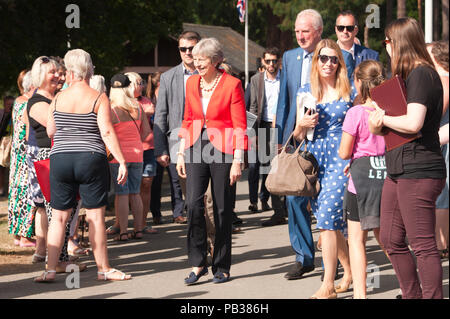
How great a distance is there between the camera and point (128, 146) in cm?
1055

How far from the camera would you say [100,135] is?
7824mm

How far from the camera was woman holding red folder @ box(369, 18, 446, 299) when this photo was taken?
551cm

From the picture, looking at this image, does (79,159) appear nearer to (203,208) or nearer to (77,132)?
(77,132)

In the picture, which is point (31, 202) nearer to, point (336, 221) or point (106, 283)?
point (106, 283)

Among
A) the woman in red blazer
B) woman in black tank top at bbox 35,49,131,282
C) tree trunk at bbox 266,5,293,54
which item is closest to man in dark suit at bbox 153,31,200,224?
the woman in red blazer

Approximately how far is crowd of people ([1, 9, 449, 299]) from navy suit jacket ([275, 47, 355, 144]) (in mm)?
12

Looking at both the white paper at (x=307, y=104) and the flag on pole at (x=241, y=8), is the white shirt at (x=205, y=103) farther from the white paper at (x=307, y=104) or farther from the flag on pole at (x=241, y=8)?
the flag on pole at (x=241, y=8)

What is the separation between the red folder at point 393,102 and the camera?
5584 millimetres

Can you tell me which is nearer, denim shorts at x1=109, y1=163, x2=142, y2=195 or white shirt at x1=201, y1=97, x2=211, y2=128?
white shirt at x1=201, y1=97, x2=211, y2=128

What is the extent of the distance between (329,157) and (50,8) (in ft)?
52.5

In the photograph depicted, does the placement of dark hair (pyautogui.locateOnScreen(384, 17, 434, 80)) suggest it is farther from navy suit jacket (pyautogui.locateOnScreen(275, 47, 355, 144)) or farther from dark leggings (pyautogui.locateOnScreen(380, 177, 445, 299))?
navy suit jacket (pyautogui.locateOnScreen(275, 47, 355, 144))

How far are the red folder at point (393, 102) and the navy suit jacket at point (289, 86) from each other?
7.84 feet

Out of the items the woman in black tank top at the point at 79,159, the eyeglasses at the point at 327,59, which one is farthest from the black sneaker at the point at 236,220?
the eyeglasses at the point at 327,59
